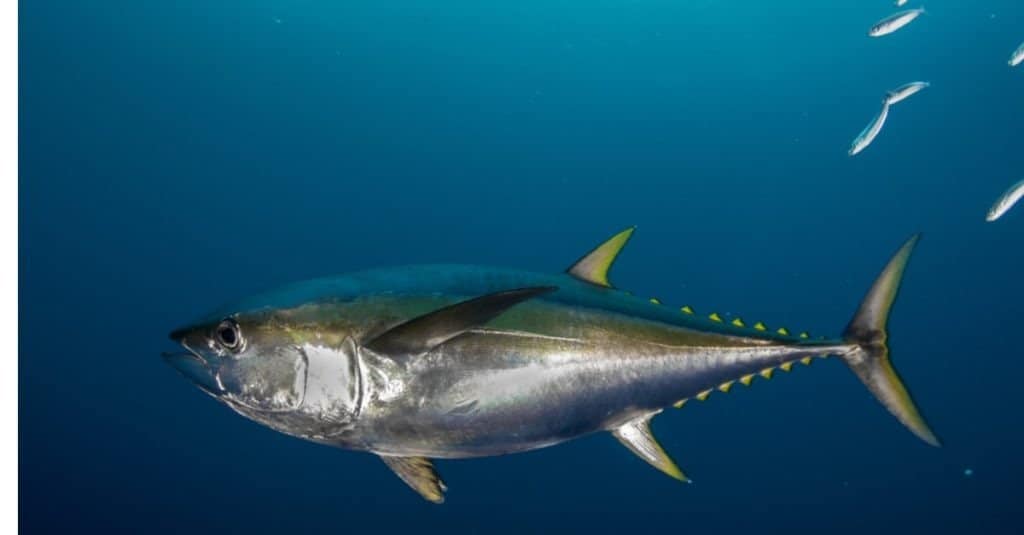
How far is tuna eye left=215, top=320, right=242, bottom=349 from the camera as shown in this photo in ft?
4.78

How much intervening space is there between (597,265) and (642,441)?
0.52 m

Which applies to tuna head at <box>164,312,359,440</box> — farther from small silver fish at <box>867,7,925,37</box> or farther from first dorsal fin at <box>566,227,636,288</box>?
small silver fish at <box>867,7,925,37</box>

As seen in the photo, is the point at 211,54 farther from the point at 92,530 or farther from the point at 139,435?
the point at 92,530

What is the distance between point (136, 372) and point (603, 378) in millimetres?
23288

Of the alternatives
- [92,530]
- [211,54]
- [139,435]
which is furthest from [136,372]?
[211,54]

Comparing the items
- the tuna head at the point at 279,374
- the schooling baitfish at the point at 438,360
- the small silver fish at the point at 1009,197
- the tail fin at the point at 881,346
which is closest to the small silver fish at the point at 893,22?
the small silver fish at the point at 1009,197

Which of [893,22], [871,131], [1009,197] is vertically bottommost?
[1009,197]

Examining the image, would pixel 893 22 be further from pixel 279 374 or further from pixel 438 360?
pixel 279 374

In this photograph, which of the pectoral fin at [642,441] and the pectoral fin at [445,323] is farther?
the pectoral fin at [642,441]

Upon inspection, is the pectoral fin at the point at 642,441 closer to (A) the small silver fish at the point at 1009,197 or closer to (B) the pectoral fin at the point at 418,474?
(B) the pectoral fin at the point at 418,474

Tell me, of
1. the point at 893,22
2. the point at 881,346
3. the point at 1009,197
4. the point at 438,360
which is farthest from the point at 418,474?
the point at 893,22

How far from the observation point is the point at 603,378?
159cm

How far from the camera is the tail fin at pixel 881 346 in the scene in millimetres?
1857

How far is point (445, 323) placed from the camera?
4.43 ft
